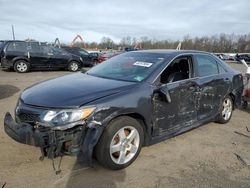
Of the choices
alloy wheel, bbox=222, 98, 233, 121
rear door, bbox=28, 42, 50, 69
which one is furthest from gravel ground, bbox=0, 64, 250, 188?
rear door, bbox=28, 42, 50, 69

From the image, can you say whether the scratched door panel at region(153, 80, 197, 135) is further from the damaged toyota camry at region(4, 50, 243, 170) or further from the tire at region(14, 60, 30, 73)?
the tire at region(14, 60, 30, 73)

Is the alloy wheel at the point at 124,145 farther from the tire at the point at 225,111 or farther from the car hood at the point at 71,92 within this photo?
the tire at the point at 225,111

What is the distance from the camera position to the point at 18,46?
572 inches

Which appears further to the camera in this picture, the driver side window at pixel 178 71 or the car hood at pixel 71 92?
the driver side window at pixel 178 71

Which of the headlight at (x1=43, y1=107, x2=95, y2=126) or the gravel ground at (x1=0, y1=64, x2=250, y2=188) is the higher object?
the headlight at (x1=43, y1=107, x2=95, y2=126)

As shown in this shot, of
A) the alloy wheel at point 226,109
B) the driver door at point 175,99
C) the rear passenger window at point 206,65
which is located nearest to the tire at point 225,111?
the alloy wheel at point 226,109

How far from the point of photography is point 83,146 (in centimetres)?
329

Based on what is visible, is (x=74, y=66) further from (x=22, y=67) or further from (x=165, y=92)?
(x=165, y=92)

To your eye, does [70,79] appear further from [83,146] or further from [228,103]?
[228,103]

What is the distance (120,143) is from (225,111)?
10.5 feet

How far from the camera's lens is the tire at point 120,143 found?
3449 millimetres

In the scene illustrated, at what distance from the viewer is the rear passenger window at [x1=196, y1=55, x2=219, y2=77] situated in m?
5.09

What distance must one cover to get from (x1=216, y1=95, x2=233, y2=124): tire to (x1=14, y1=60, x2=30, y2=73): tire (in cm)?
1170

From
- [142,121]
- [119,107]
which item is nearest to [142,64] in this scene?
[142,121]
